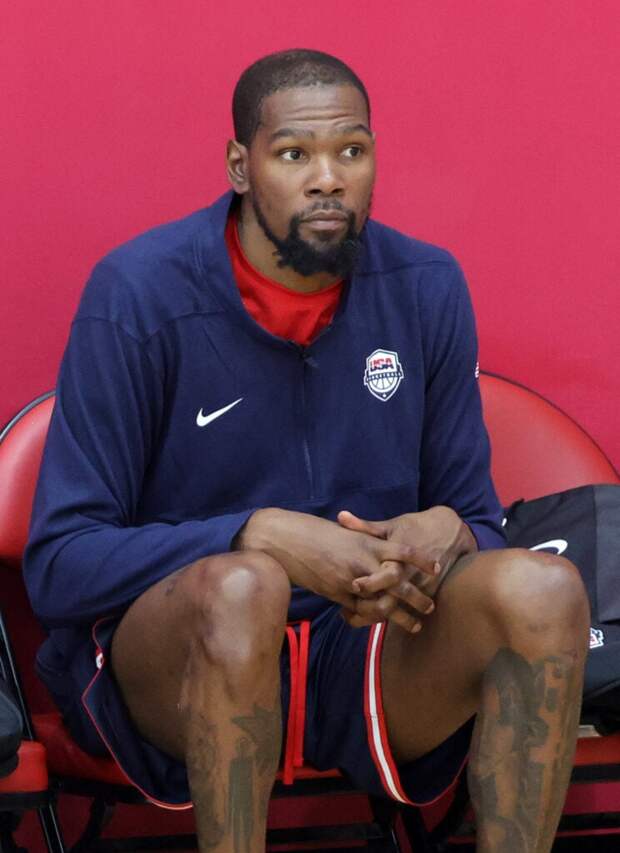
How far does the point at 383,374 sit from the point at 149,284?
0.39 metres

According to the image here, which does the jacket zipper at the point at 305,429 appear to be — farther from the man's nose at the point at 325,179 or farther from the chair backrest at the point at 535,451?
the chair backrest at the point at 535,451

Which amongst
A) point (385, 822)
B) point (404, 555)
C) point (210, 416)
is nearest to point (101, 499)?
point (210, 416)

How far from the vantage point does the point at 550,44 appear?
10.3ft

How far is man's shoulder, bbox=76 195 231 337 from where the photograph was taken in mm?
Result: 2486

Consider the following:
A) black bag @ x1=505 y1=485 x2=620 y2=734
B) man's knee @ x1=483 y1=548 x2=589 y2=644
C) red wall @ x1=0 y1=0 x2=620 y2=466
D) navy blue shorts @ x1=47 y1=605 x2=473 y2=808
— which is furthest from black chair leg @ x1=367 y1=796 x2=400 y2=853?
red wall @ x1=0 y1=0 x2=620 y2=466

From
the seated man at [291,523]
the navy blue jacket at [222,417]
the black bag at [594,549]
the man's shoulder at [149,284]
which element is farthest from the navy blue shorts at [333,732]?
the man's shoulder at [149,284]

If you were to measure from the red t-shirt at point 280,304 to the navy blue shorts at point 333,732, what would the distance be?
47 centimetres

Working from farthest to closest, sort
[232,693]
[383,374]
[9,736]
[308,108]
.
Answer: [383,374]
[308,108]
[9,736]
[232,693]

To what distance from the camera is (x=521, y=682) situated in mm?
2209

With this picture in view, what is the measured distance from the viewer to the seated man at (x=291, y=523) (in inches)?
86.1

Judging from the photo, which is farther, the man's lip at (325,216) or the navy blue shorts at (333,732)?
the man's lip at (325,216)

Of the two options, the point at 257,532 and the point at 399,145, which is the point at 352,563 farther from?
the point at 399,145

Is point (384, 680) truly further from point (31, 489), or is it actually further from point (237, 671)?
point (31, 489)

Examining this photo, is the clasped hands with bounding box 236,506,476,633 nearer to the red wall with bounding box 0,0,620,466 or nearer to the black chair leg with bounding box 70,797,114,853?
the black chair leg with bounding box 70,797,114,853
